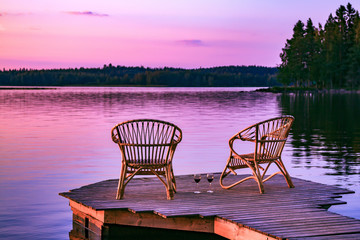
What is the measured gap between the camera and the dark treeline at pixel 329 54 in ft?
385

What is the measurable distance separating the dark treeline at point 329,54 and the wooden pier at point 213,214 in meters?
110

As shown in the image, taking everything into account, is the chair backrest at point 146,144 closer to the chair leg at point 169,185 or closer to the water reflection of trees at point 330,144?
the chair leg at point 169,185

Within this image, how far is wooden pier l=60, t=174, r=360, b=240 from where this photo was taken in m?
7.07

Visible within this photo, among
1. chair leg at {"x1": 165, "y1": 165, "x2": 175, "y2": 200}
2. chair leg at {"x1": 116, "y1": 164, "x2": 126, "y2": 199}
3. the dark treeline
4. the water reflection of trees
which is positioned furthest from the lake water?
the dark treeline

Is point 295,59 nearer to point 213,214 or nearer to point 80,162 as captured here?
point 80,162

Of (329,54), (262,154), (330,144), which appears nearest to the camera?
(262,154)

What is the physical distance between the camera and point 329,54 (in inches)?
4722

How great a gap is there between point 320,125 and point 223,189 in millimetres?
22284

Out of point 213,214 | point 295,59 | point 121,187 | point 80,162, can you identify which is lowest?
point 80,162

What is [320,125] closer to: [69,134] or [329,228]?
[69,134]

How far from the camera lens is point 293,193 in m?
9.36

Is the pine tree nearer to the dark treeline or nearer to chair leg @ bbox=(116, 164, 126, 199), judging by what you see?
the dark treeline

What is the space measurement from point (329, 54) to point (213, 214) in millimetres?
117478

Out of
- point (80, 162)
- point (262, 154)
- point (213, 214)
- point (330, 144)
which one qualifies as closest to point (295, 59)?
point (330, 144)
